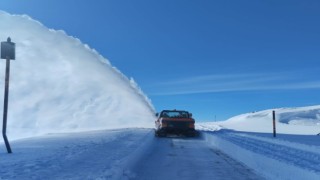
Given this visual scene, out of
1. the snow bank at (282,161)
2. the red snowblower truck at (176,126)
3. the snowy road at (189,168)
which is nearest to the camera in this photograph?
the snow bank at (282,161)

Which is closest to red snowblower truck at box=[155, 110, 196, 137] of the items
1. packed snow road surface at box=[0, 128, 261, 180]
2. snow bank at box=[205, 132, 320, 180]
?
snow bank at box=[205, 132, 320, 180]

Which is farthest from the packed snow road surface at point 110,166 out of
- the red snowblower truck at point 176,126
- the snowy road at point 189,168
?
the red snowblower truck at point 176,126

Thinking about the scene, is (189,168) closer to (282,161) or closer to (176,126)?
(282,161)

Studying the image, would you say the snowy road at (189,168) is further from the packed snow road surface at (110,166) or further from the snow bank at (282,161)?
the snow bank at (282,161)

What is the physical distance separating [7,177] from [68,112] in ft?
202

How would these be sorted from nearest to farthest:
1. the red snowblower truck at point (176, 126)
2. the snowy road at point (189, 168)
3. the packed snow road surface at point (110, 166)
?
the packed snow road surface at point (110, 166) → the snowy road at point (189, 168) → the red snowblower truck at point (176, 126)

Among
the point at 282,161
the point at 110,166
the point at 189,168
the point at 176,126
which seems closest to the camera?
the point at 282,161

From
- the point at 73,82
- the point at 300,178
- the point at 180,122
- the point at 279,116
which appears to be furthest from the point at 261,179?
the point at 73,82

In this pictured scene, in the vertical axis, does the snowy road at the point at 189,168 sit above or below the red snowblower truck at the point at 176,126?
below

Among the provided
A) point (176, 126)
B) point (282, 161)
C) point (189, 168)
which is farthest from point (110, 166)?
point (176, 126)

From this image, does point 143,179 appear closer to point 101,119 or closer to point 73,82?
point 101,119

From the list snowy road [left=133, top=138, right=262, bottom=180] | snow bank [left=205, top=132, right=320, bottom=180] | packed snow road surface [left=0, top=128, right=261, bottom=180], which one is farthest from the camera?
snowy road [left=133, top=138, right=262, bottom=180]

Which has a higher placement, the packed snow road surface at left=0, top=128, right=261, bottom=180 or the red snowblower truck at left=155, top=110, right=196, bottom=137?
the red snowblower truck at left=155, top=110, right=196, bottom=137

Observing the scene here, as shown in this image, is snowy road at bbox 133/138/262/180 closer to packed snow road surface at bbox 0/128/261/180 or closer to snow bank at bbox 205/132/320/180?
packed snow road surface at bbox 0/128/261/180
